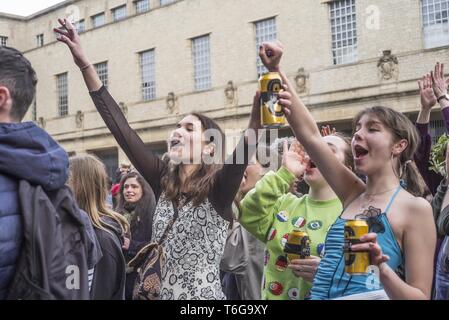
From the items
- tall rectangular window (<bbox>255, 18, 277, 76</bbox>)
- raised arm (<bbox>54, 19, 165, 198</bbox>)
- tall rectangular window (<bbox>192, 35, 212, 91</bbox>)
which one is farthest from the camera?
tall rectangular window (<bbox>192, 35, 212, 91</bbox>)

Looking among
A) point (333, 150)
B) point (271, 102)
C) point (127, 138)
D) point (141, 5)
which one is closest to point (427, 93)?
point (333, 150)

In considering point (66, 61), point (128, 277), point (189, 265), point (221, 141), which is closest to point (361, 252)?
point (189, 265)

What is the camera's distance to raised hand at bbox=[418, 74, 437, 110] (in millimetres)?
4699

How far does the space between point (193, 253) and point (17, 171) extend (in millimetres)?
1546

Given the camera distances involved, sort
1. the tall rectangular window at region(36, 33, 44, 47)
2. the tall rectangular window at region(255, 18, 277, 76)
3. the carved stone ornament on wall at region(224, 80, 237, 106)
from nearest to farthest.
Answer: the tall rectangular window at region(255, 18, 277, 76) → the carved stone ornament on wall at region(224, 80, 237, 106) → the tall rectangular window at region(36, 33, 44, 47)

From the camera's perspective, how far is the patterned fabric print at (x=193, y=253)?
11.2 ft

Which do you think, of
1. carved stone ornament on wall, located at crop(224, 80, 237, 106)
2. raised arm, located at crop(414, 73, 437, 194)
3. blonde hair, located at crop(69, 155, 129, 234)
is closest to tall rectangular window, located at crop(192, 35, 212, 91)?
carved stone ornament on wall, located at crop(224, 80, 237, 106)

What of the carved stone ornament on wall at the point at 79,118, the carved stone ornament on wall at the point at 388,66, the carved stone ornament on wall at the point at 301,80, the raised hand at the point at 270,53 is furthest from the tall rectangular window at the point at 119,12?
the raised hand at the point at 270,53

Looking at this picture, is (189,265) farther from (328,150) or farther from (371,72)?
(371,72)

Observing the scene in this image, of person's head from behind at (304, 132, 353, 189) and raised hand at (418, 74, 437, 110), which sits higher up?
raised hand at (418, 74, 437, 110)

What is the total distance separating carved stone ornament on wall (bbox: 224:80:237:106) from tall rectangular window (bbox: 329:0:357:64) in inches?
173

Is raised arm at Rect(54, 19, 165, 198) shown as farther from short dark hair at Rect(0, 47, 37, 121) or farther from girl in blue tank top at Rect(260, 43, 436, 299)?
girl in blue tank top at Rect(260, 43, 436, 299)

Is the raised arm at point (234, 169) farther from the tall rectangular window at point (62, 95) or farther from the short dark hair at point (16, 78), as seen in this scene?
the tall rectangular window at point (62, 95)

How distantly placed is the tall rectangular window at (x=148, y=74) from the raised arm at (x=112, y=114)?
77.7 ft
